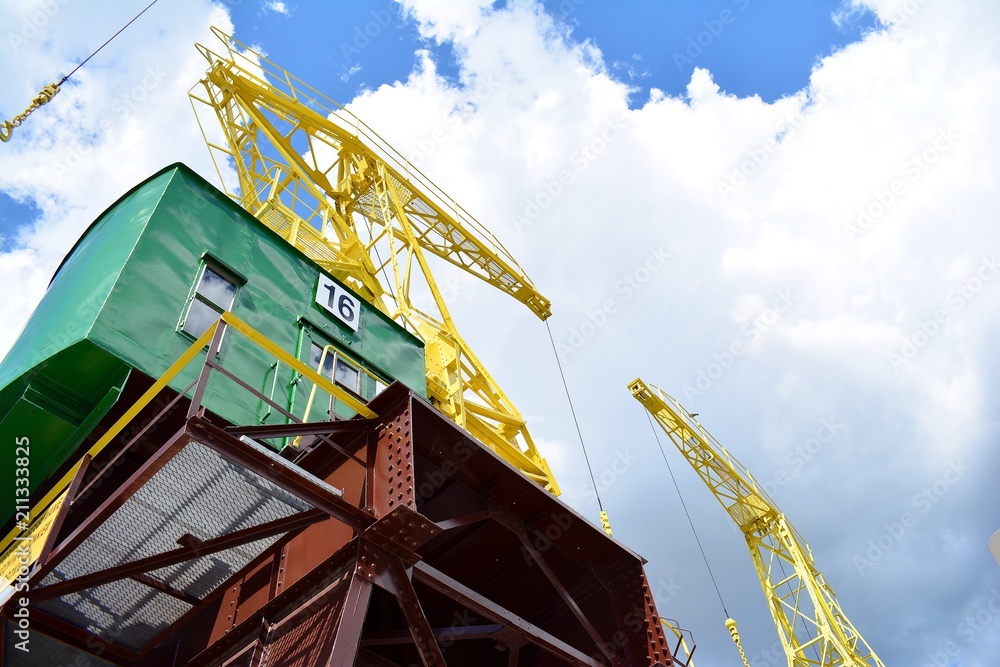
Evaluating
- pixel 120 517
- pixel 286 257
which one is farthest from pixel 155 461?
pixel 286 257

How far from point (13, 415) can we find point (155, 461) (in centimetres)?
294

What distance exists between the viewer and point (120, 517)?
23.1 ft

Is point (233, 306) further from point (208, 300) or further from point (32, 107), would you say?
point (32, 107)

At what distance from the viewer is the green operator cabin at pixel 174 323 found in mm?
8195

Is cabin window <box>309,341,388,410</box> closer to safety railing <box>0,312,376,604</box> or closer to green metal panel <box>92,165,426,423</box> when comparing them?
green metal panel <box>92,165,426,423</box>

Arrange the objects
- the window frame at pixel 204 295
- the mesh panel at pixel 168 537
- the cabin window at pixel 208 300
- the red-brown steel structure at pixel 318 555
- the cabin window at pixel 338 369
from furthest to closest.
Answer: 1. the cabin window at pixel 338 369
2. the cabin window at pixel 208 300
3. the window frame at pixel 204 295
4. the mesh panel at pixel 168 537
5. the red-brown steel structure at pixel 318 555

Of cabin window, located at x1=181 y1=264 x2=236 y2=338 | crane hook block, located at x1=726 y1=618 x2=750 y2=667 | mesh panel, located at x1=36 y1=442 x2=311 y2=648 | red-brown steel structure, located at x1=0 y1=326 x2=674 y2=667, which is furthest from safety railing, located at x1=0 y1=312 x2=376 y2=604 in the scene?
crane hook block, located at x1=726 y1=618 x2=750 y2=667

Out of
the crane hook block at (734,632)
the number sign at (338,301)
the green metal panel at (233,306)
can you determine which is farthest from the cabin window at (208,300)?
the crane hook block at (734,632)

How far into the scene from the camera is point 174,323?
9.29 meters

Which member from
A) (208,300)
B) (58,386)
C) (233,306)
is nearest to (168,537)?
(58,386)

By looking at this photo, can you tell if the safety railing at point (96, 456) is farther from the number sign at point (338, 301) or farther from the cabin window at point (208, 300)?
the number sign at point (338, 301)

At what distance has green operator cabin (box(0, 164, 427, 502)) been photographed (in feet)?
26.9

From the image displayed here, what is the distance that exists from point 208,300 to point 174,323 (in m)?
0.81

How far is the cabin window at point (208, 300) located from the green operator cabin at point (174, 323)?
17 mm
